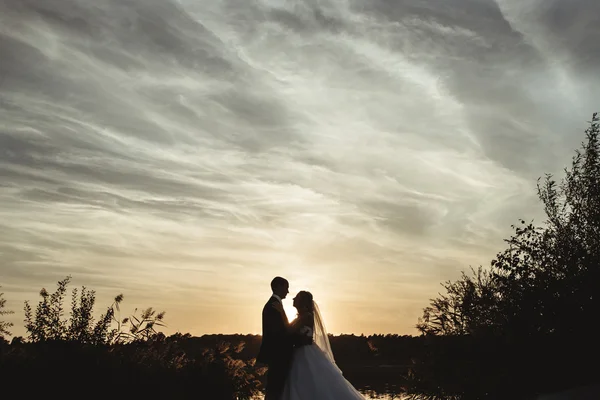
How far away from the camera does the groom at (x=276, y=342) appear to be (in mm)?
12039

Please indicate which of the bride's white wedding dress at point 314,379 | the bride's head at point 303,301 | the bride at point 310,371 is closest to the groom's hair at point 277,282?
the bride at point 310,371

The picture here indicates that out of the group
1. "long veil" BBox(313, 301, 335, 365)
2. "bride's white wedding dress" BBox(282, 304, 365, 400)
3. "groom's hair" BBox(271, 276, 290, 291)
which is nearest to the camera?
"bride's white wedding dress" BBox(282, 304, 365, 400)

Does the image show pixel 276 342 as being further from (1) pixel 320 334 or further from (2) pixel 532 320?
(2) pixel 532 320

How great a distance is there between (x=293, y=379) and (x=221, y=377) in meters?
4.53

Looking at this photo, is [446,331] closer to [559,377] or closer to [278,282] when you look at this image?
[559,377]

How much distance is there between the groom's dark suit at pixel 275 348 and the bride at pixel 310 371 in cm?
11

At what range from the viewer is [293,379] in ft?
39.2

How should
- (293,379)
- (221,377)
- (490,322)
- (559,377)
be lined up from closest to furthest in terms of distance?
(293,379)
(221,377)
(559,377)
(490,322)

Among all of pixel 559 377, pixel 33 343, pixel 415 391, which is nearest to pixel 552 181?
pixel 559 377

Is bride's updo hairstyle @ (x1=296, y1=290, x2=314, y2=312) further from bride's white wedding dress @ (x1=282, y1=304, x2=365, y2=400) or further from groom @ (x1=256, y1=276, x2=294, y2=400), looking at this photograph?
groom @ (x1=256, y1=276, x2=294, y2=400)

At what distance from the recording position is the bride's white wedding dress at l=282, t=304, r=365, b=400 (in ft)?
38.5

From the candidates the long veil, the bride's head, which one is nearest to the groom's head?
the bride's head

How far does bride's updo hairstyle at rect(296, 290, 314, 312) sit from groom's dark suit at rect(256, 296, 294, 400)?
1.69ft

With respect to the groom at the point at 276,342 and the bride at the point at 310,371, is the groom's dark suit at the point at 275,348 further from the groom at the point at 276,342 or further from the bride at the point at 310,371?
the bride at the point at 310,371
